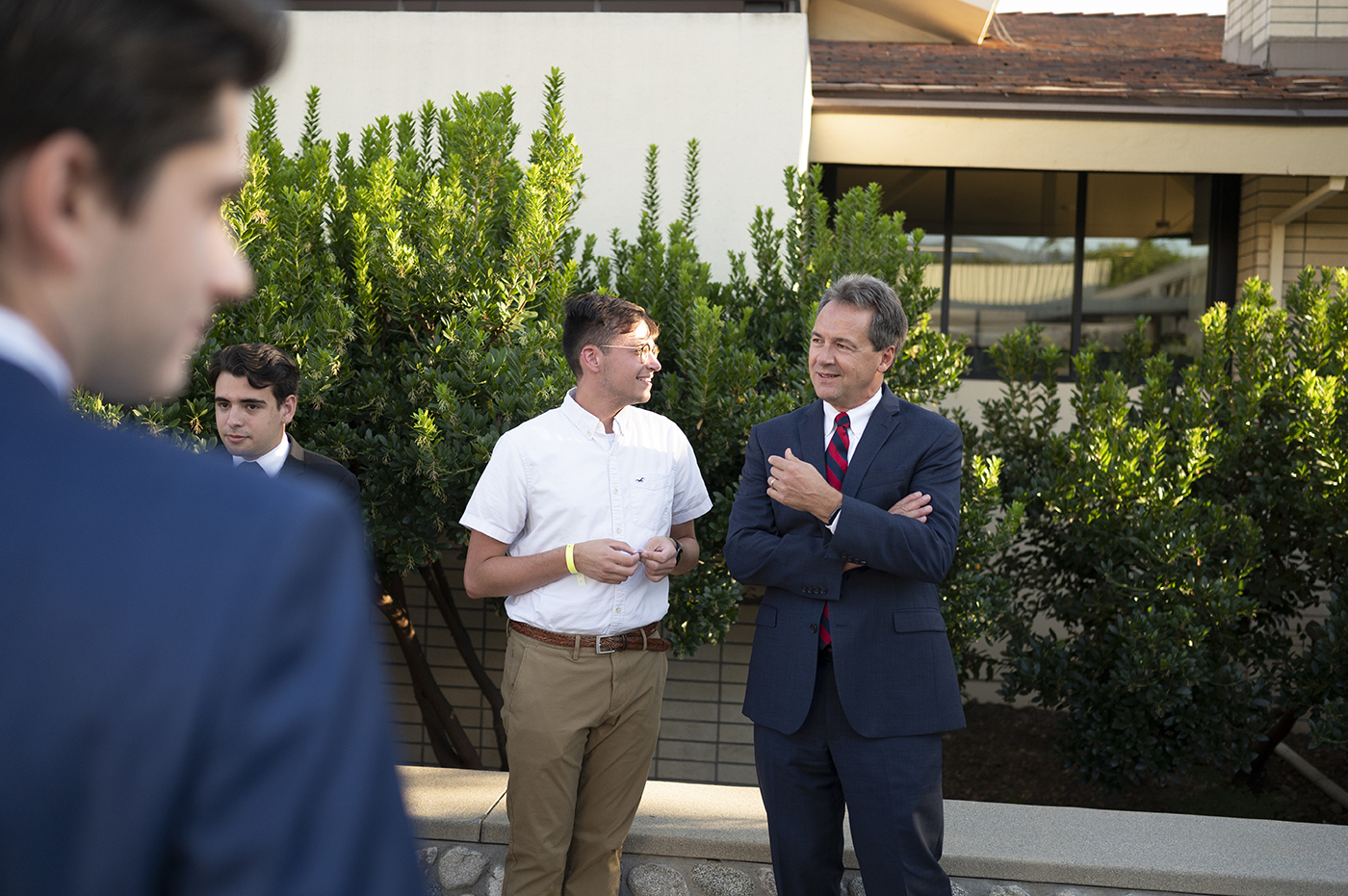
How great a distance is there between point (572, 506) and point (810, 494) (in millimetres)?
822

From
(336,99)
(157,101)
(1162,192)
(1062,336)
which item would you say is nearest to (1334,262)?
(1162,192)

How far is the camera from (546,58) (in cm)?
639

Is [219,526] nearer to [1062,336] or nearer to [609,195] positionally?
[609,195]

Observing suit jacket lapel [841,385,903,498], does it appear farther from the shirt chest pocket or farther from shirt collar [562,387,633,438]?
shirt collar [562,387,633,438]

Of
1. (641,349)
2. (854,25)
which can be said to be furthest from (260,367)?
(854,25)

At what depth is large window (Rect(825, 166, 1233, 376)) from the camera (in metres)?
8.32

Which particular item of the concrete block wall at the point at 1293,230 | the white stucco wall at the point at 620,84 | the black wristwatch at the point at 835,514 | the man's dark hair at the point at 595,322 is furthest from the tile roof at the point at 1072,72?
the black wristwatch at the point at 835,514

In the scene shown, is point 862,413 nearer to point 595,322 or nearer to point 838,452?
point 838,452

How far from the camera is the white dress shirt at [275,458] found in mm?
3496

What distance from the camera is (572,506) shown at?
3.43 metres

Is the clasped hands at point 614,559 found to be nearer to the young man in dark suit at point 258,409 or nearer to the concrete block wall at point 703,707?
the young man in dark suit at point 258,409

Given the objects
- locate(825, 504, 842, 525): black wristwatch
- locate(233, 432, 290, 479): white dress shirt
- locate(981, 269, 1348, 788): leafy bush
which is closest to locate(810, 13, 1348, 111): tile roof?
locate(981, 269, 1348, 788): leafy bush

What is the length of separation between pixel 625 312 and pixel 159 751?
9.98ft

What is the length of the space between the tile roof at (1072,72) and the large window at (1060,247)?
0.81 meters
